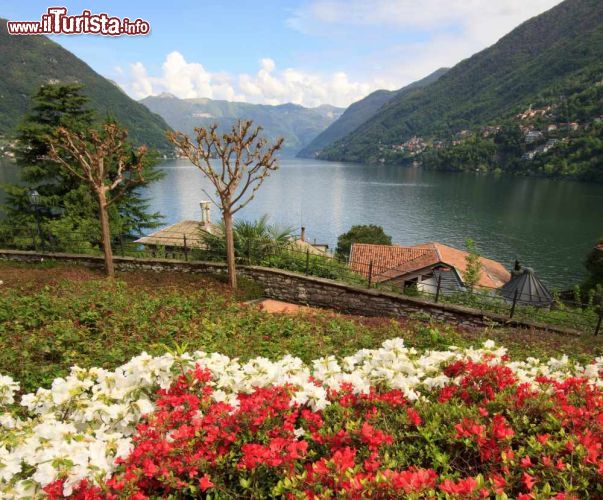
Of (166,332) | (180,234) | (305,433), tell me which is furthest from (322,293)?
(180,234)

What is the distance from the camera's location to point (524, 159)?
12000cm

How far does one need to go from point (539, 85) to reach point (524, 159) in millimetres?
84578

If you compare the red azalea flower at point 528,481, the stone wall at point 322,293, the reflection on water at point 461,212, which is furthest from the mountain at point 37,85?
the red azalea flower at point 528,481

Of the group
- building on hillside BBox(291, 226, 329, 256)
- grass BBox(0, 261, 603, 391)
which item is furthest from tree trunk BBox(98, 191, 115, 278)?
building on hillside BBox(291, 226, 329, 256)

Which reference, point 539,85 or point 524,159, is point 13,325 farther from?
point 539,85

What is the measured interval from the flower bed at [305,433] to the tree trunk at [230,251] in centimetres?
753

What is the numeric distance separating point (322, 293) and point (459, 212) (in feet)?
202

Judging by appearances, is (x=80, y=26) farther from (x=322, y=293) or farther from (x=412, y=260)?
(x=412, y=260)

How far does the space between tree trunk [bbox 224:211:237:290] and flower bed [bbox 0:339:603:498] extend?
753cm

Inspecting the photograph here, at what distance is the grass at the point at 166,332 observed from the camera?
18.2 feet

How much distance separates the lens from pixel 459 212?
6531 centimetres

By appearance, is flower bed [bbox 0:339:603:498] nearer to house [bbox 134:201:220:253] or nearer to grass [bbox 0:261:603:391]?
grass [bbox 0:261:603:391]

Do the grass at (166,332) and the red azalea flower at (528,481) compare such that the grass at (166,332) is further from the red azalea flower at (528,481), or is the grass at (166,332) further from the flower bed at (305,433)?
the red azalea flower at (528,481)

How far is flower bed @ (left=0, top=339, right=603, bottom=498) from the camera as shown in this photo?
207cm
